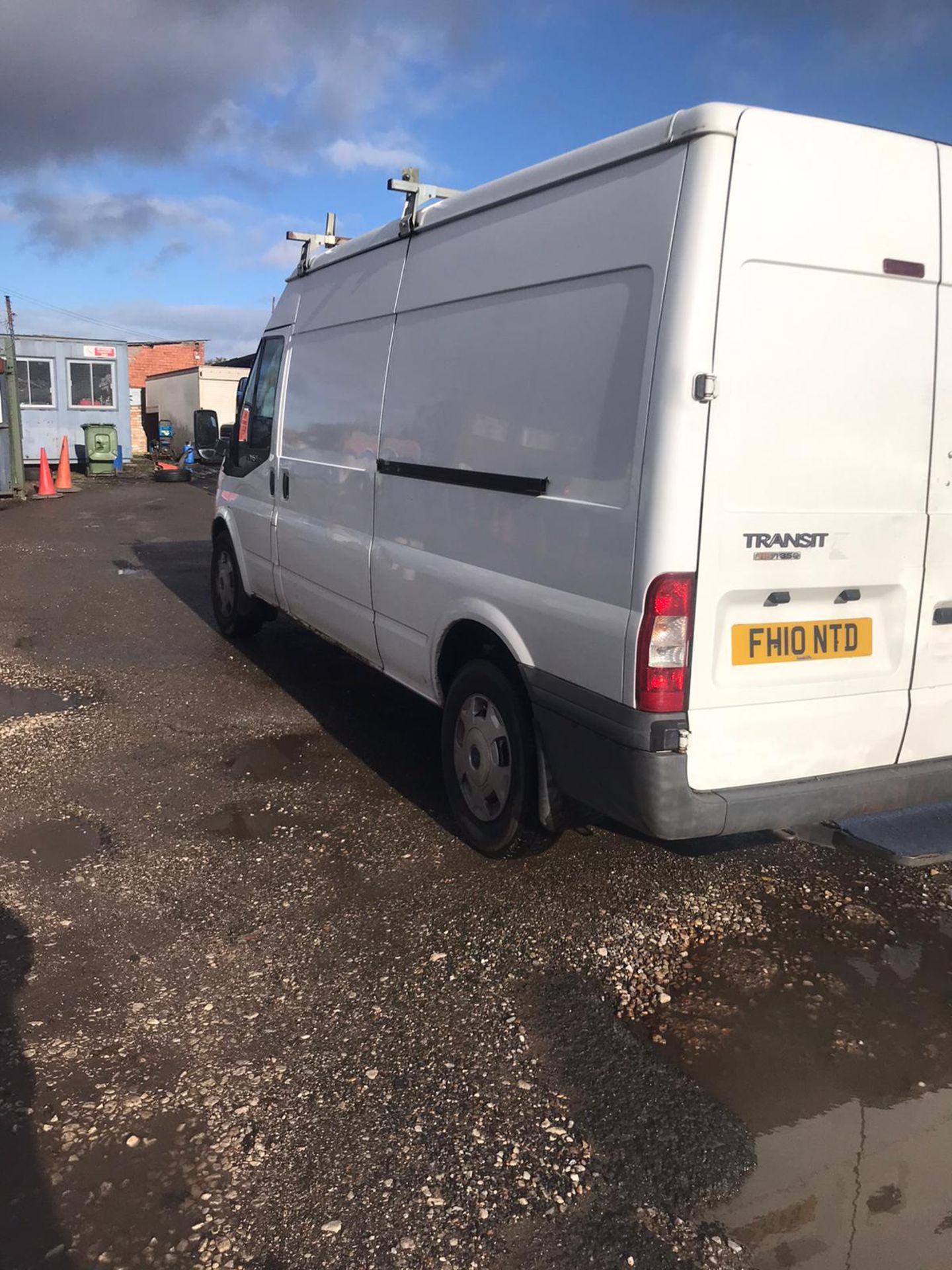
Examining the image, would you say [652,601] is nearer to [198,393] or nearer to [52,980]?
[52,980]

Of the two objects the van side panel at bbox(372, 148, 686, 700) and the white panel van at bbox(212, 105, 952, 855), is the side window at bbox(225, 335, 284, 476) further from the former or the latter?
the white panel van at bbox(212, 105, 952, 855)

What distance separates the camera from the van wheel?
3990 mm

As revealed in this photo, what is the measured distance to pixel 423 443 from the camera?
179 inches

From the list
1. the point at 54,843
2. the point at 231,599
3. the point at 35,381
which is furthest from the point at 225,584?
the point at 35,381

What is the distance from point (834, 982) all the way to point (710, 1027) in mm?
564

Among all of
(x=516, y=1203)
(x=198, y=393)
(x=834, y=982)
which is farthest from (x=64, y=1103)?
(x=198, y=393)

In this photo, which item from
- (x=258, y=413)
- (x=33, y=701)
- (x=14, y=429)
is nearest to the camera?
(x=33, y=701)

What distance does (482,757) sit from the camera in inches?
169

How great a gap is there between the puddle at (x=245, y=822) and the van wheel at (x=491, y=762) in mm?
833

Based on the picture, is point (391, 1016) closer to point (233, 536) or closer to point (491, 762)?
point (491, 762)

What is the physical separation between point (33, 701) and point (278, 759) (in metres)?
1.95

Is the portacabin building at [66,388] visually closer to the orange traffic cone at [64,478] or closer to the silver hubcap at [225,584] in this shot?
the orange traffic cone at [64,478]

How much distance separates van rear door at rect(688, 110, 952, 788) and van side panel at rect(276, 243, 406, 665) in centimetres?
230

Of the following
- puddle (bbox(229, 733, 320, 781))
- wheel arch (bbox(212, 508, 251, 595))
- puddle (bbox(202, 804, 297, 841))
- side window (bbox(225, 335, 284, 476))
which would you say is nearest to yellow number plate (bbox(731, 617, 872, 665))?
puddle (bbox(202, 804, 297, 841))
